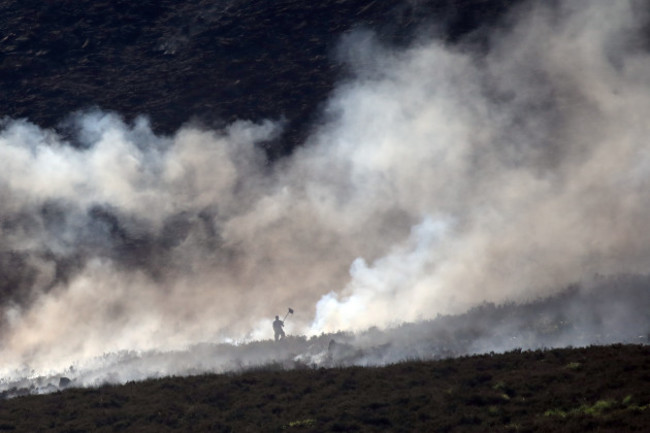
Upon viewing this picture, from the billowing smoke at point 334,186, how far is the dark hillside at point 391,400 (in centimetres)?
4624

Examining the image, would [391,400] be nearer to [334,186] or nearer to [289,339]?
[289,339]

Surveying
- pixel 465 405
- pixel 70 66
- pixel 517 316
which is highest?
pixel 70 66

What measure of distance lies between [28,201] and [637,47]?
66261 millimetres

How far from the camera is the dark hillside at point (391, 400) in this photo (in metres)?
27.6

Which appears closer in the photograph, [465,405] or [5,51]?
[465,405]

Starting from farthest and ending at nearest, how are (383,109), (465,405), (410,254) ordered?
1. (383,109)
2. (410,254)
3. (465,405)

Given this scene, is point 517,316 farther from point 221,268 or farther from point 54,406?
point 221,268

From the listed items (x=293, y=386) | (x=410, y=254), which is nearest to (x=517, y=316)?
(x=293, y=386)

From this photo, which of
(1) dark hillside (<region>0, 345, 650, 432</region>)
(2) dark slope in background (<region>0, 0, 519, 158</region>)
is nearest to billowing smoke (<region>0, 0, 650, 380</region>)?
(2) dark slope in background (<region>0, 0, 519, 158</region>)

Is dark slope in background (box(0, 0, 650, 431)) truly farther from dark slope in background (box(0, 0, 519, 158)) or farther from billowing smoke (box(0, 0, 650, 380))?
billowing smoke (box(0, 0, 650, 380))

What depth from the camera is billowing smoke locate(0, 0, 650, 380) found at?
3425 inches

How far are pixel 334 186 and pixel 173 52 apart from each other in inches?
881

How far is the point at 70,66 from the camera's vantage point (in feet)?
288

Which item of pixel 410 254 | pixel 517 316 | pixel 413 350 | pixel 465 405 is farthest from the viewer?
pixel 410 254
